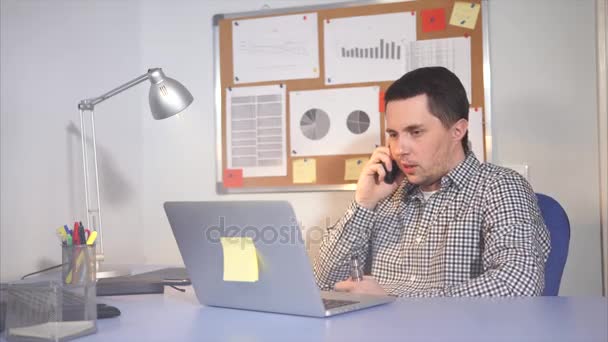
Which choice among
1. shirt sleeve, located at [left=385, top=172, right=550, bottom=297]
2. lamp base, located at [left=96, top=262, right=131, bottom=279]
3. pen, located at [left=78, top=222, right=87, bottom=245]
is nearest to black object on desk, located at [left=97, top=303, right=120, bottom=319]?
pen, located at [left=78, top=222, right=87, bottom=245]

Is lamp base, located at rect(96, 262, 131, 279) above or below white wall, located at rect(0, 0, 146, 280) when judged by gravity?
below

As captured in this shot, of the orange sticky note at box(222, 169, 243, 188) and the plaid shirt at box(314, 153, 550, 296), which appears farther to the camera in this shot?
the orange sticky note at box(222, 169, 243, 188)

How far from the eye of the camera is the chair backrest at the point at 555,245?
5.45 feet

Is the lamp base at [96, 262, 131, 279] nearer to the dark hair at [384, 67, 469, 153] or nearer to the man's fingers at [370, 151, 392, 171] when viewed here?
the man's fingers at [370, 151, 392, 171]

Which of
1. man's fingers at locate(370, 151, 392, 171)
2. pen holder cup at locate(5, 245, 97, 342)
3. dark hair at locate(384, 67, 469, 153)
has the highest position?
dark hair at locate(384, 67, 469, 153)

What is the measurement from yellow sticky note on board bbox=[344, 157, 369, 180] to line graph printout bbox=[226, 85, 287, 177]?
0.84 feet

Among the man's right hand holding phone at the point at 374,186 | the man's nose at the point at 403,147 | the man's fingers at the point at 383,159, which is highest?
the man's nose at the point at 403,147

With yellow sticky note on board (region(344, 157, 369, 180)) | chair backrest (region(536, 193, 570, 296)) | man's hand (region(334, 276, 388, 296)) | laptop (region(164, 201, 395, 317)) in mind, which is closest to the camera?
laptop (region(164, 201, 395, 317))

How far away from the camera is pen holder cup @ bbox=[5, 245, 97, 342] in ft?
3.28

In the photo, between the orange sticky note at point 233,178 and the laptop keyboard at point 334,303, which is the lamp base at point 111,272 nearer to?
the orange sticky note at point 233,178

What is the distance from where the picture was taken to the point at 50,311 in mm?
1002

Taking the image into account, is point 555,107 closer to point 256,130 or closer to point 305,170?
point 305,170

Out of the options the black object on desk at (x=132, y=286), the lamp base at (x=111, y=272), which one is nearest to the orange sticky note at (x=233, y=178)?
the lamp base at (x=111, y=272)

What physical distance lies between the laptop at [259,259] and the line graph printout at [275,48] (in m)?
1.38
